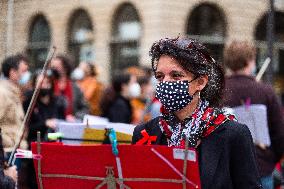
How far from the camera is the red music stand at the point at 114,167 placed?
3162mm

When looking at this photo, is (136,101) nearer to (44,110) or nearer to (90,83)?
(90,83)

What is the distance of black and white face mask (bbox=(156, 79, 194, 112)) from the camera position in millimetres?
3600

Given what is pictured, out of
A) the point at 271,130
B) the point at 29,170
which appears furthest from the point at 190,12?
the point at 271,130

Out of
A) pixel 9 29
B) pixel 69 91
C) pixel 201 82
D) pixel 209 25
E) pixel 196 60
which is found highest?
pixel 209 25

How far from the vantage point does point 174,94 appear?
358 centimetres

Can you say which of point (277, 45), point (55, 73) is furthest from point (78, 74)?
point (277, 45)

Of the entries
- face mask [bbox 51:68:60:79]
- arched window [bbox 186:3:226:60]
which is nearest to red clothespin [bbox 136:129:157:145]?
face mask [bbox 51:68:60:79]

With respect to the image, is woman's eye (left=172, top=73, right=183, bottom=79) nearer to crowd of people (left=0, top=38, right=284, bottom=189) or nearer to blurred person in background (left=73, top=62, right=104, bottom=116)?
crowd of people (left=0, top=38, right=284, bottom=189)

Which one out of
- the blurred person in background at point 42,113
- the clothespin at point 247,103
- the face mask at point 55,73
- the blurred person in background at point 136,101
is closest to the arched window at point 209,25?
the blurred person in background at point 136,101

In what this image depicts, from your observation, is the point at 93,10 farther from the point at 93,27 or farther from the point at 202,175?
the point at 202,175

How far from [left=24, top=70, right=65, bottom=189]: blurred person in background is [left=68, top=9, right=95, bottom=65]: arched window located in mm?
11818

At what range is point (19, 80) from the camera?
7.71 meters

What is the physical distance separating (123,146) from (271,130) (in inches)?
123

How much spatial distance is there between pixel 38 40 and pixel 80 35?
4.39 feet
